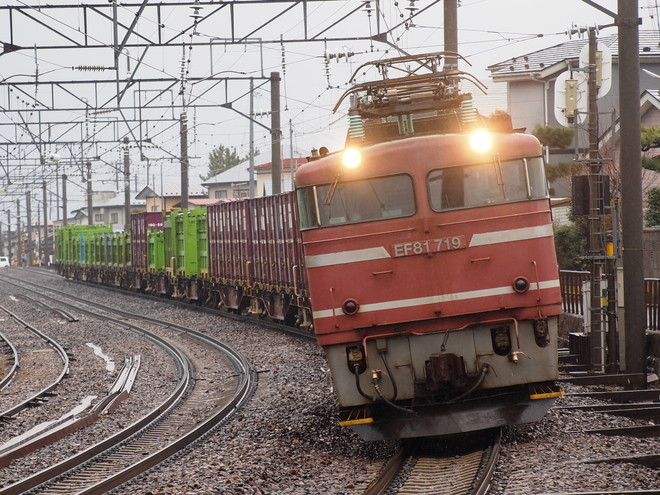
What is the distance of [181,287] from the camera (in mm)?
35031

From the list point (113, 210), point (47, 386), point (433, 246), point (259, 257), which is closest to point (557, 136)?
point (259, 257)

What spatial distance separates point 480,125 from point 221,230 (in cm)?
1878

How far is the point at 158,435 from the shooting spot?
37.9 feet

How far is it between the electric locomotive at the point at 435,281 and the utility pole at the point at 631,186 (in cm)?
467

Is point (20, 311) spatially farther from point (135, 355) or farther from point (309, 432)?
point (309, 432)

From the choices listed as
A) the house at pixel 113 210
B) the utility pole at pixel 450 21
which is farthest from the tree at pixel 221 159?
the utility pole at pixel 450 21

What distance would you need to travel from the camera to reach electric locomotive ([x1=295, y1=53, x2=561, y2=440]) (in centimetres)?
927

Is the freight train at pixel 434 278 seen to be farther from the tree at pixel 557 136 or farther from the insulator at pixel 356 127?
the tree at pixel 557 136

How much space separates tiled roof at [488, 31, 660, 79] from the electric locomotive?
25.4m

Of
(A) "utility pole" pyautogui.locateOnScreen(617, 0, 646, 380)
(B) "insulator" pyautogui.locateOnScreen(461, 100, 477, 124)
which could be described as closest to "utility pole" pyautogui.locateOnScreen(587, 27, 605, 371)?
(A) "utility pole" pyautogui.locateOnScreen(617, 0, 646, 380)

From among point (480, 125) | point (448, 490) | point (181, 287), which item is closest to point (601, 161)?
point (480, 125)

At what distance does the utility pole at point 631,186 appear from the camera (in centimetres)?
1356

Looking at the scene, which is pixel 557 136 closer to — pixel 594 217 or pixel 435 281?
pixel 594 217

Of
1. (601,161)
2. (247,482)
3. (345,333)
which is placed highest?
(601,161)
